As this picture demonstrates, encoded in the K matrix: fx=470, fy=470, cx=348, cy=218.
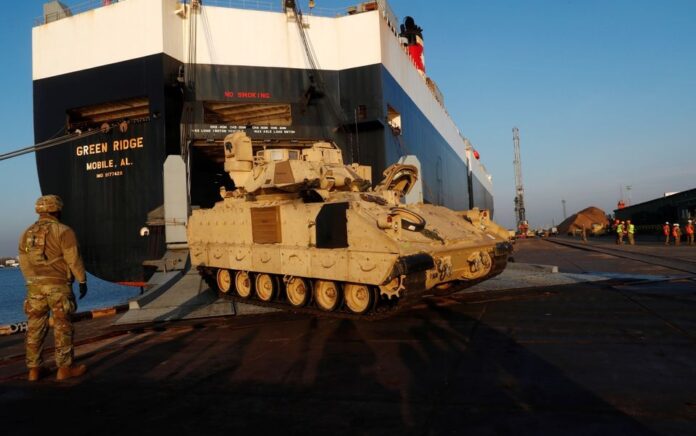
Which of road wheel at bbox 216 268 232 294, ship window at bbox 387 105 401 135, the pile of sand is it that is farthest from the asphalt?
the pile of sand

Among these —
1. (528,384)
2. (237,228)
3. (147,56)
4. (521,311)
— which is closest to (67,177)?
(147,56)

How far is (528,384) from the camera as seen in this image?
438 centimetres

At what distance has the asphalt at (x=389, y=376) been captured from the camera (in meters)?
3.69

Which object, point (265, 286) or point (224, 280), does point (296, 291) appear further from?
point (224, 280)

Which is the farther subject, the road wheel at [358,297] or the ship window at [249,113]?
the ship window at [249,113]

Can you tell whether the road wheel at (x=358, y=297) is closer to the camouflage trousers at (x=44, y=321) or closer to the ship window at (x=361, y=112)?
the camouflage trousers at (x=44, y=321)

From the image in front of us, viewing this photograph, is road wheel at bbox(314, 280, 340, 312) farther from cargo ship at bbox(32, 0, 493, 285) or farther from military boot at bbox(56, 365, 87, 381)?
cargo ship at bbox(32, 0, 493, 285)

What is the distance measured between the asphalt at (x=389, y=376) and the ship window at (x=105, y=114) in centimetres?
1324

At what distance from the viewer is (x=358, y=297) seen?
8.12 metres

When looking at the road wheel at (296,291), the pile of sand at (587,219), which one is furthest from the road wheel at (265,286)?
the pile of sand at (587,219)

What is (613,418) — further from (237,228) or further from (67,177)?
(67,177)

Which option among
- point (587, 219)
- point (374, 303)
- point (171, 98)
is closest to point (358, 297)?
point (374, 303)

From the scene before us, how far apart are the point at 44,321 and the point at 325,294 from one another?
454 centimetres

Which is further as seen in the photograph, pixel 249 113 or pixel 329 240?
pixel 249 113
